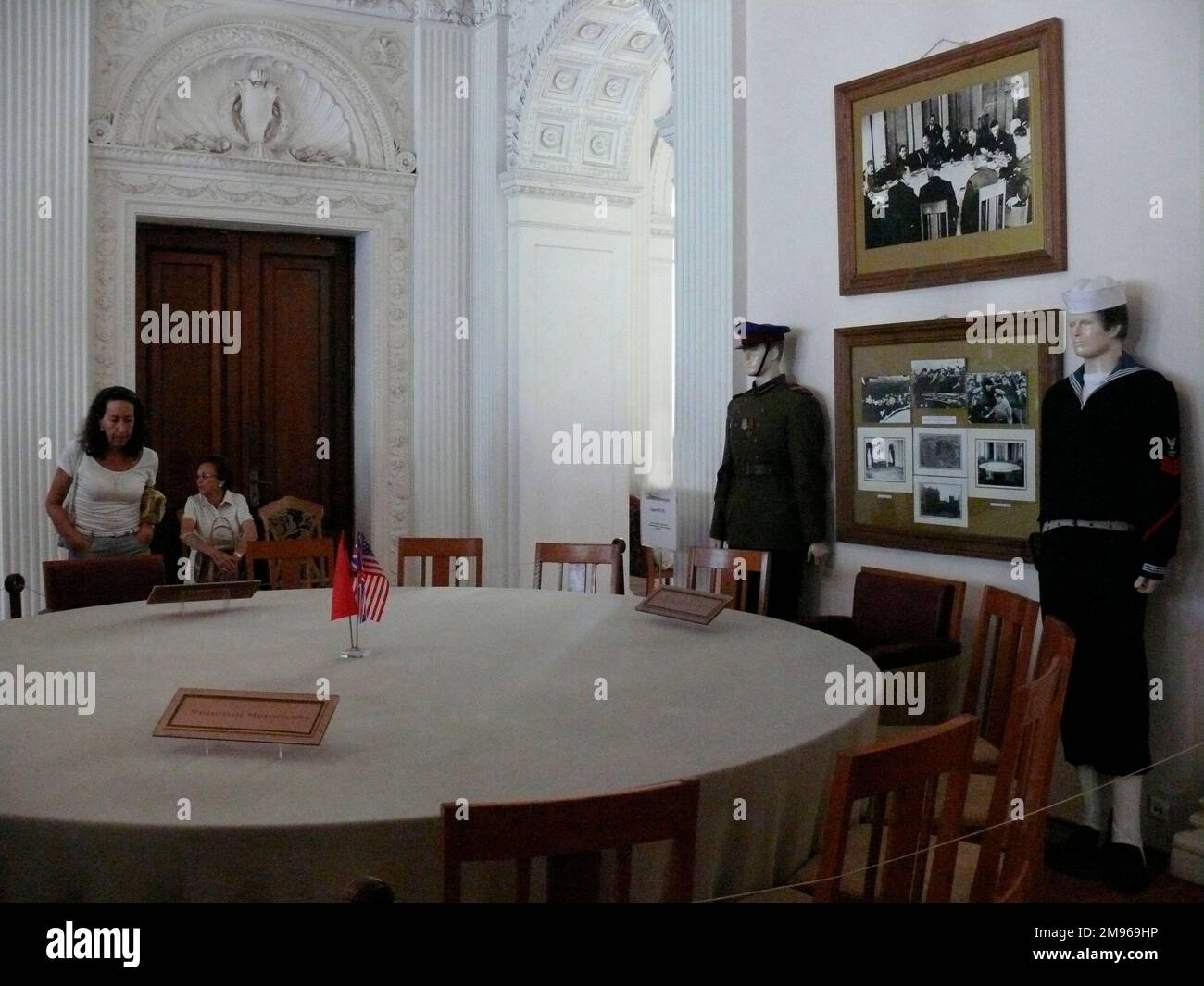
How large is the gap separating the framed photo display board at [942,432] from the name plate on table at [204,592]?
2.56m

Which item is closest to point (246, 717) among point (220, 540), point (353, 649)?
point (353, 649)

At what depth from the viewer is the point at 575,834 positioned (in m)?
1.46

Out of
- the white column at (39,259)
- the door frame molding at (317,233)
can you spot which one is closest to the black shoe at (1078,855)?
the door frame molding at (317,233)

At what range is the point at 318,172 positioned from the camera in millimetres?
7320

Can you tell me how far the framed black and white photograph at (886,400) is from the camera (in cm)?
471

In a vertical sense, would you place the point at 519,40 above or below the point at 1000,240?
above

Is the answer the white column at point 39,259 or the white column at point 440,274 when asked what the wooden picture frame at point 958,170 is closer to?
the white column at point 440,274

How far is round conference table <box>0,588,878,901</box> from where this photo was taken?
1.74 meters

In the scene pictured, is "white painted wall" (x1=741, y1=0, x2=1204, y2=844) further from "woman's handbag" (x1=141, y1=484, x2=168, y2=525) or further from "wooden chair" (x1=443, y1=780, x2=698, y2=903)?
"woman's handbag" (x1=141, y1=484, x2=168, y2=525)

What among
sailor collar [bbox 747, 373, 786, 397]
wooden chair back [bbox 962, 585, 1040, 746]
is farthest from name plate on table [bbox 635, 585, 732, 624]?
sailor collar [bbox 747, 373, 786, 397]

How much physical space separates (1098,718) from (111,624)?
3.06m

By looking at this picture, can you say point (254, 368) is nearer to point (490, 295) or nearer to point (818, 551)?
point (490, 295)
